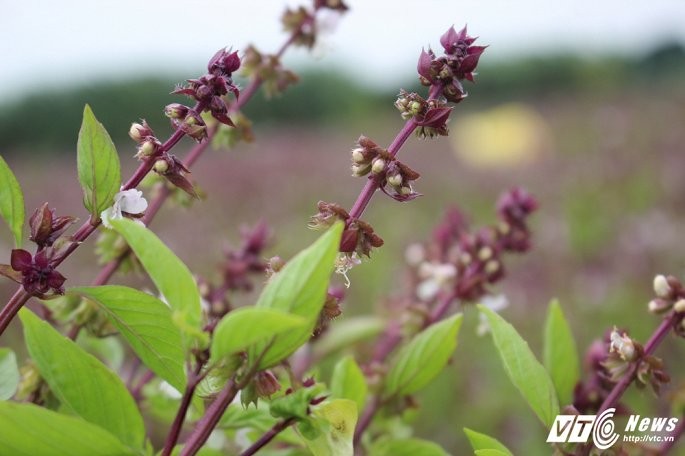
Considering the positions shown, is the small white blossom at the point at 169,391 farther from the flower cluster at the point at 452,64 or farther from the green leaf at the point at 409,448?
the flower cluster at the point at 452,64

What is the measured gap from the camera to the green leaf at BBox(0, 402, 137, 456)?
0.44 meters

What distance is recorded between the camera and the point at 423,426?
2.09 metres

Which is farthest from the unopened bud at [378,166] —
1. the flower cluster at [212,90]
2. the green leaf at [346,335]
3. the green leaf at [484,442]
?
the green leaf at [346,335]

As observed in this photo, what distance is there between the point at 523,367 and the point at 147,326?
30cm

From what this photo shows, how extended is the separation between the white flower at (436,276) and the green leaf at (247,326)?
1.79 feet

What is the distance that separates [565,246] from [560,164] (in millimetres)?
2791

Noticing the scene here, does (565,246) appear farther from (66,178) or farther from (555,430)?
(66,178)

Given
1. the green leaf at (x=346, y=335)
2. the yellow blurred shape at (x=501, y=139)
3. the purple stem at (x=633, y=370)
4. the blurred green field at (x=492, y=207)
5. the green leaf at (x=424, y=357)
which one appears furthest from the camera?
the yellow blurred shape at (x=501, y=139)

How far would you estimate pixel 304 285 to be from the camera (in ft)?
1.49

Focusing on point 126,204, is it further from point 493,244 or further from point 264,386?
point 493,244

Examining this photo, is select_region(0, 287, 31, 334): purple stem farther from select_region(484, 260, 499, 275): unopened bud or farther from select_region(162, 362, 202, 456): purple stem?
select_region(484, 260, 499, 275): unopened bud

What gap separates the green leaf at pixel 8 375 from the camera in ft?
1.93

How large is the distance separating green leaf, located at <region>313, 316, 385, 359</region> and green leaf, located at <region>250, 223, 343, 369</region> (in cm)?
72

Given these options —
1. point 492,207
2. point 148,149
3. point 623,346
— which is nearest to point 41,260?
point 148,149
